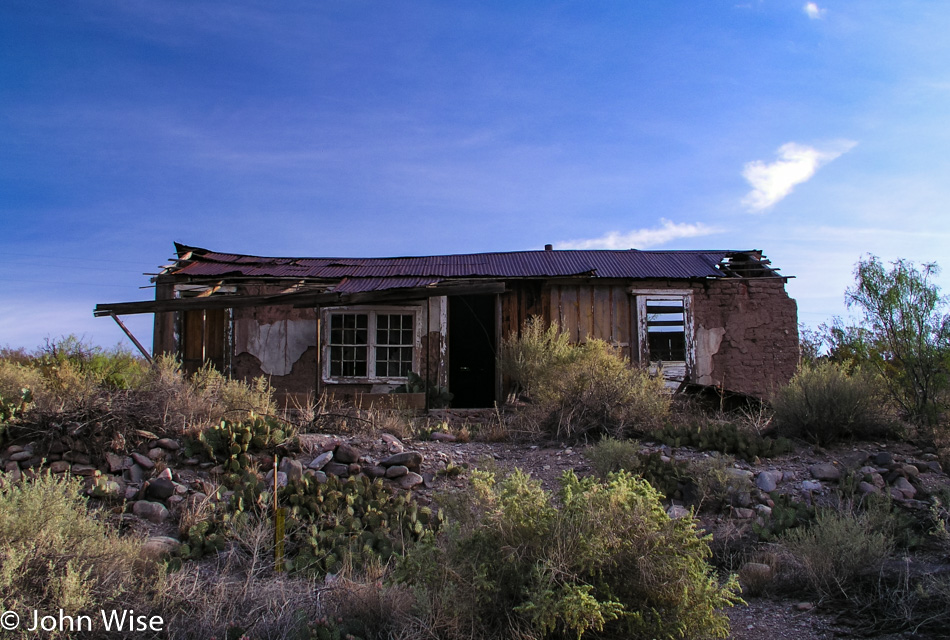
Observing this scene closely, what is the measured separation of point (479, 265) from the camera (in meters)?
13.9

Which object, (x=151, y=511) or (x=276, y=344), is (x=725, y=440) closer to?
(x=151, y=511)

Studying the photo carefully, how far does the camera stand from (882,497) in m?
5.83

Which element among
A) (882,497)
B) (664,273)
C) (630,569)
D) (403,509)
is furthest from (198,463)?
(664,273)

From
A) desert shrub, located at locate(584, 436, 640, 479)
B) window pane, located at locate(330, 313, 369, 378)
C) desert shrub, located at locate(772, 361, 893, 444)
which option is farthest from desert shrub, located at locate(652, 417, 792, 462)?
window pane, located at locate(330, 313, 369, 378)

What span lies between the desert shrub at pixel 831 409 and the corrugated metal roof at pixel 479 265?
4.63 meters

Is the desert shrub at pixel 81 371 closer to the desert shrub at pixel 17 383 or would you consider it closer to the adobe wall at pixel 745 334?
the desert shrub at pixel 17 383

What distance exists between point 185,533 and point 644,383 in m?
6.08

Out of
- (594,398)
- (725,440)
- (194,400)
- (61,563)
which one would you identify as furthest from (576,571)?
(194,400)

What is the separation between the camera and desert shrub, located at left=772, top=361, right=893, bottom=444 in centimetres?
820

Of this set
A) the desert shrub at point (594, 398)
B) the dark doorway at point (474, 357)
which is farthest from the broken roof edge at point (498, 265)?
the desert shrub at point (594, 398)

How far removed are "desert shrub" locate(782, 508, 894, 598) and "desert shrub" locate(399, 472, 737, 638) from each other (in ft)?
4.72

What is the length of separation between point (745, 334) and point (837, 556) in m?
9.01

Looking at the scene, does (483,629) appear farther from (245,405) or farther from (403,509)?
(245,405)

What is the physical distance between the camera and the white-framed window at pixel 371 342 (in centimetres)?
1248
